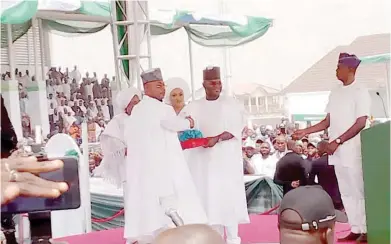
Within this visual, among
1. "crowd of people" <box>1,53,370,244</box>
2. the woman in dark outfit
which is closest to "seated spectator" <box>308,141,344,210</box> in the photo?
"crowd of people" <box>1,53,370,244</box>

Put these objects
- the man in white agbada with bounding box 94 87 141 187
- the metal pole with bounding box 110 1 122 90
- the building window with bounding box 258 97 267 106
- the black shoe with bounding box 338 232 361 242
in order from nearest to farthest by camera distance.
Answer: the black shoe with bounding box 338 232 361 242, the man in white agbada with bounding box 94 87 141 187, the metal pole with bounding box 110 1 122 90, the building window with bounding box 258 97 267 106

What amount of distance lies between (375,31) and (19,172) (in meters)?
8.79

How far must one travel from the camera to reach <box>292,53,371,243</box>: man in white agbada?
377 centimetres

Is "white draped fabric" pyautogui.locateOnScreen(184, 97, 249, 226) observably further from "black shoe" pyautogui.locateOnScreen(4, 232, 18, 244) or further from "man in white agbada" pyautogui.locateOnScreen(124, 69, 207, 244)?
"black shoe" pyautogui.locateOnScreen(4, 232, 18, 244)

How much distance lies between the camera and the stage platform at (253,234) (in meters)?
4.49

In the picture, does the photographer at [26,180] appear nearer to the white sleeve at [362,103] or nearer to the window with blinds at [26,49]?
the white sleeve at [362,103]

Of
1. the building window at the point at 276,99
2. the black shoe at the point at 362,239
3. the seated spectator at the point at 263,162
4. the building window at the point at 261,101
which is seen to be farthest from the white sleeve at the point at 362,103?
the building window at the point at 276,99

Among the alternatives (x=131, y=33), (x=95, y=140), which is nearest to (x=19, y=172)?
(x=131, y=33)

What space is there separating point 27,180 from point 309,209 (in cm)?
81

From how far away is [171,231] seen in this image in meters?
1.55

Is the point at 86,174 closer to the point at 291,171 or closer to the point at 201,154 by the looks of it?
the point at 201,154

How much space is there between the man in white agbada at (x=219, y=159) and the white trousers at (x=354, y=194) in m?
0.74

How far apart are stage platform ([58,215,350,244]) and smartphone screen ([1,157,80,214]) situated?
296cm

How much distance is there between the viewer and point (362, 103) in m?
3.76
